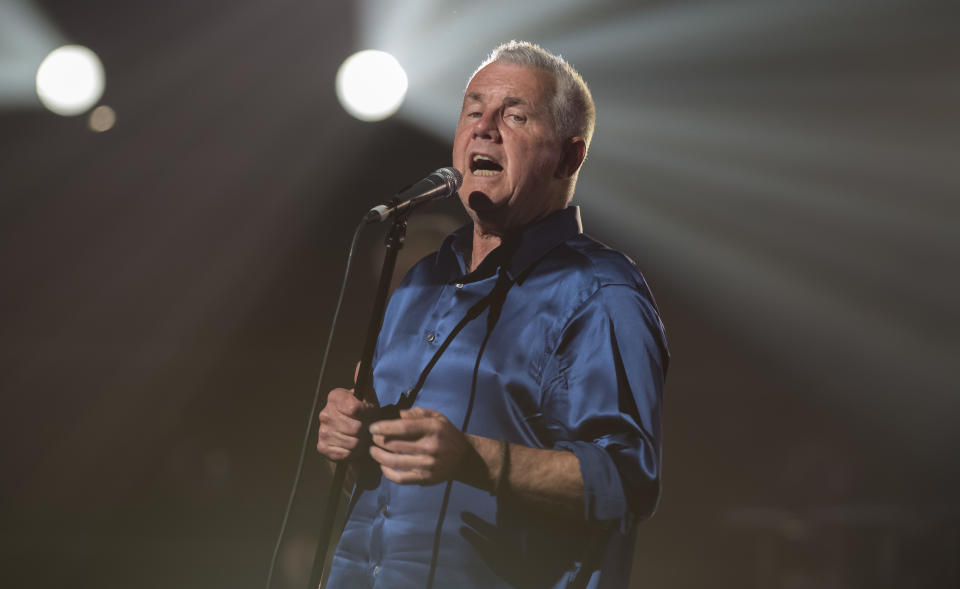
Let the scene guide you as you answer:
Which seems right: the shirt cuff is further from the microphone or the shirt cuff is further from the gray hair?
the gray hair

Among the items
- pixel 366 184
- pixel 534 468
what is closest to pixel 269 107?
pixel 366 184

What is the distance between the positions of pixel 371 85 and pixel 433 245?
1019 mm

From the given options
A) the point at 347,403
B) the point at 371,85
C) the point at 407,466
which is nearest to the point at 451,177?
the point at 347,403

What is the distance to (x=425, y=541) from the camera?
1467 millimetres

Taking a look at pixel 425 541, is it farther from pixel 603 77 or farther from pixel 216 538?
pixel 216 538

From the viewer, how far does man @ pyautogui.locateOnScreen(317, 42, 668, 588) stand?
133 cm

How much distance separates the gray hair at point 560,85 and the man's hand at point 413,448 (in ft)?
2.75

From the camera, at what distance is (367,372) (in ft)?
4.36

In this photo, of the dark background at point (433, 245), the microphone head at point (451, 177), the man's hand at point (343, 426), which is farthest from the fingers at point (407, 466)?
the dark background at point (433, 245)

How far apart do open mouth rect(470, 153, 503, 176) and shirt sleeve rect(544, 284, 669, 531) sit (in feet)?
1.25

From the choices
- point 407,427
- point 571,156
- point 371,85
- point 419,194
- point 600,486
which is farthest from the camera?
point 371,85

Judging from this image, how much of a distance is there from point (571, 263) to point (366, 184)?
405 cm

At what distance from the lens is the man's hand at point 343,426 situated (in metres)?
1.32

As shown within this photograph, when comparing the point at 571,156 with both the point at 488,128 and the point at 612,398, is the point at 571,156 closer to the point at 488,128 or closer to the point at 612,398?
the point at 488,128
